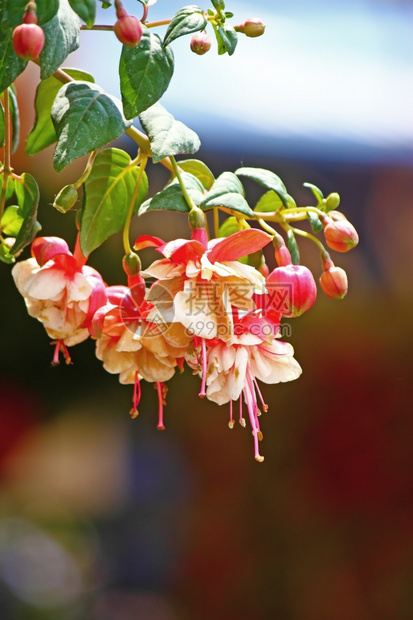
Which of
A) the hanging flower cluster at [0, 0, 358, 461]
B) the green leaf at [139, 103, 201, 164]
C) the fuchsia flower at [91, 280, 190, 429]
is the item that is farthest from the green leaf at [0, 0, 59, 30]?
the fuchsia flower at [91, 280, 190, 429]

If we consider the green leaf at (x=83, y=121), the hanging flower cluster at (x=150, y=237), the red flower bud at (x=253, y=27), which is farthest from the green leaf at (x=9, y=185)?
the red flower bud at (x=253, y=27)

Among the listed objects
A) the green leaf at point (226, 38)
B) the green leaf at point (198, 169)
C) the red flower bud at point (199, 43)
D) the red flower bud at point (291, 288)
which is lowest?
the red flower bud at point (291, 288)

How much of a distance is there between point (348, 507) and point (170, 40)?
62.5 inches

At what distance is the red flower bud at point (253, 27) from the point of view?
0.50 meters

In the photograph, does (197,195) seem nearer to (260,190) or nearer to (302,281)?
(302,281)

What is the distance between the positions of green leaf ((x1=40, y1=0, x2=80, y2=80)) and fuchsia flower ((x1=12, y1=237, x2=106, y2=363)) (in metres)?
0.17

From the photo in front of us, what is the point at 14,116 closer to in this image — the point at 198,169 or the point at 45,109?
the point at 45,109

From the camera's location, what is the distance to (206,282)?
18.6 inches

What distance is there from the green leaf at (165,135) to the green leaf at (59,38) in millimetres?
80

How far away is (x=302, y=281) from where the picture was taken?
19.3 inches

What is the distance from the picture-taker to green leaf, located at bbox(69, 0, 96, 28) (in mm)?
407

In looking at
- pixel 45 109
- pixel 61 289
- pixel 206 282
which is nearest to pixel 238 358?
pixel 206 282

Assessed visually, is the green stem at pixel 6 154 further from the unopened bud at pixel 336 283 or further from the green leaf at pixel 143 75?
the unopened bud at pixel 336 283

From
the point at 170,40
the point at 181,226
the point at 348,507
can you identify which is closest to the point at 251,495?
the point at 348,507
